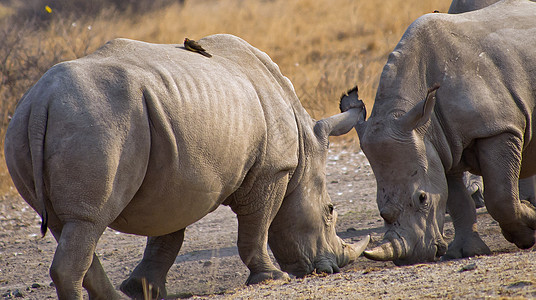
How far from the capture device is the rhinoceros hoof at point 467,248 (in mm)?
6332

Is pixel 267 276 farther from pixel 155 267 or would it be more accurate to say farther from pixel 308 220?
pixel 155 267

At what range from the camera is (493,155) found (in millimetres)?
6078

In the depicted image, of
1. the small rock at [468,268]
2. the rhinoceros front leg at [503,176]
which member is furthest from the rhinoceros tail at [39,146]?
the rhinoceros front leg at [503,176]

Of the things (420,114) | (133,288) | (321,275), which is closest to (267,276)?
(321,275)

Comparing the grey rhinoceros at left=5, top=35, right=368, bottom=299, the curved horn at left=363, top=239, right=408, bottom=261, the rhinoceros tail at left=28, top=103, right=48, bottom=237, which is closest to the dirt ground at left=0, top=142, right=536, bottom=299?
the curved horn at left=363, top=239, right=408, bottom=261

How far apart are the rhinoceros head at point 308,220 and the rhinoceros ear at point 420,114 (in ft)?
Result: 1.77

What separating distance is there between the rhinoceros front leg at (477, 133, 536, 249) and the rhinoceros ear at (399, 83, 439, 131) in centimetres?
46

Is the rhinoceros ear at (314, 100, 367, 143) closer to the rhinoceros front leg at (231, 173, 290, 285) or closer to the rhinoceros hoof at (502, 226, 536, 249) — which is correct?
the rhinoceros front leg at (231, 173, 290, 285)

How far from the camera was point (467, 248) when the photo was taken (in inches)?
250

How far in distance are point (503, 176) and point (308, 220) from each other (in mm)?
1405

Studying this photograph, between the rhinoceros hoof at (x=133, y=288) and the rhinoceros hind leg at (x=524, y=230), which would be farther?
the rhinoceros hind leg at (x=524, y=230)

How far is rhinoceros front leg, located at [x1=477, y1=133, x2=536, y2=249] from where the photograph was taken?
19.9 feet

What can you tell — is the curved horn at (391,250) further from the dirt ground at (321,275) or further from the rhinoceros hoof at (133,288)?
the rhinoceros hoof at (133,288)

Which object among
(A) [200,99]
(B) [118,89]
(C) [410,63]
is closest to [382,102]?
(C) [410,63]
